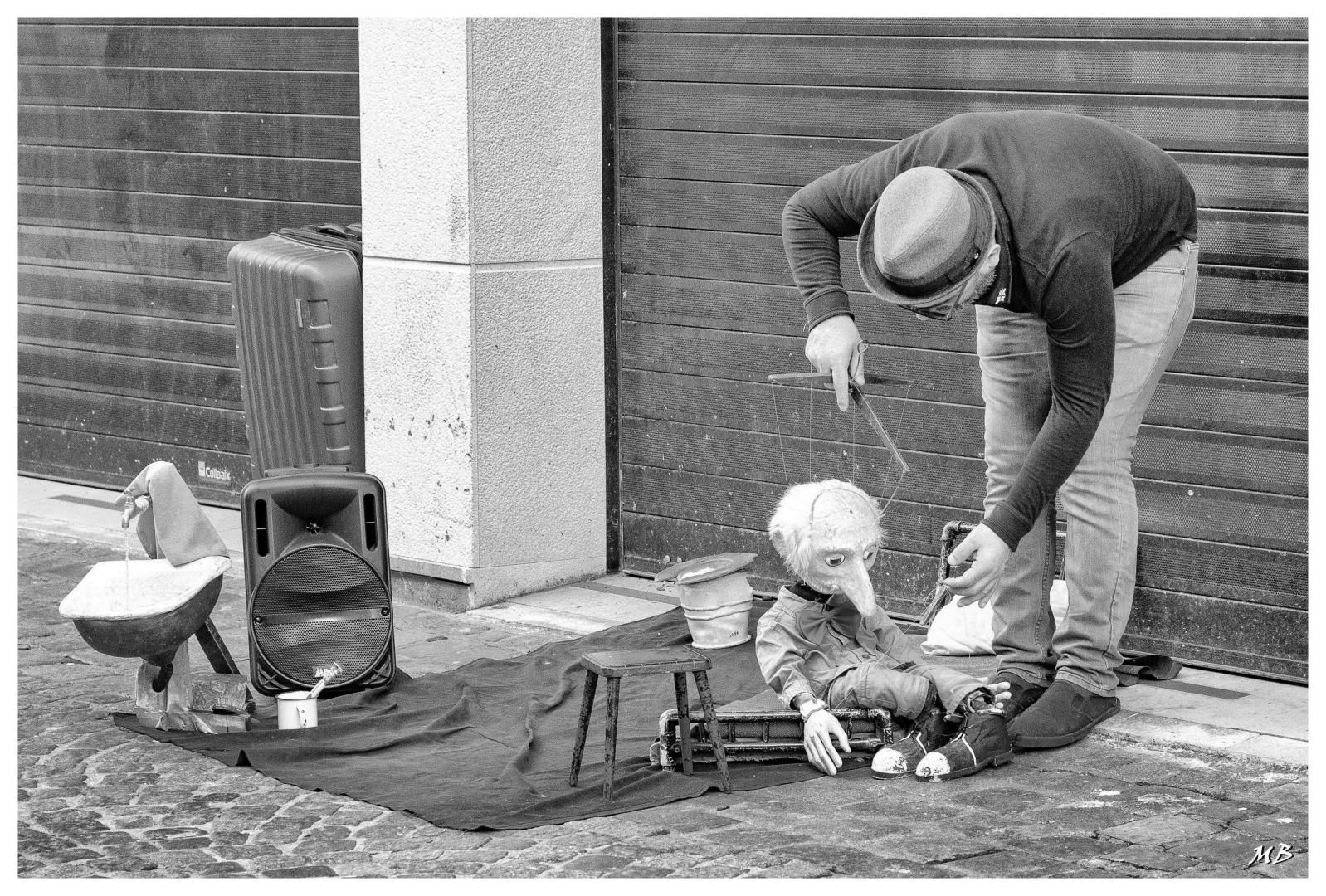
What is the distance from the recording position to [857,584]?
4.78m

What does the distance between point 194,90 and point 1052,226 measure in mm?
5187

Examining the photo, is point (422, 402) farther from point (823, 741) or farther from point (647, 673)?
point (823, 741)

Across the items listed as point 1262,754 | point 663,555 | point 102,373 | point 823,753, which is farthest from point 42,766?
point 102,373

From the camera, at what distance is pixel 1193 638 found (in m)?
5.73

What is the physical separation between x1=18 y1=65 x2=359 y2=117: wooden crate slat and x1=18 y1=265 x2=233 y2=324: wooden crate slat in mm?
812

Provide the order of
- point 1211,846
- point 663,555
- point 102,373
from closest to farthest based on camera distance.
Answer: point 1211,846 < point 663,555 < point 102,373

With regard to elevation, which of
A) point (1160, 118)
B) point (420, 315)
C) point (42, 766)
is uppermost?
point (1160, 118)

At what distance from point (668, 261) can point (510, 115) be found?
81 centimetres

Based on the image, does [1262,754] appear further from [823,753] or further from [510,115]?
[510,115]

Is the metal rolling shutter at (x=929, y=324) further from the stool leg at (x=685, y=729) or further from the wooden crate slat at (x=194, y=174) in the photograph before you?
the stool leg at (x=685, y=729)

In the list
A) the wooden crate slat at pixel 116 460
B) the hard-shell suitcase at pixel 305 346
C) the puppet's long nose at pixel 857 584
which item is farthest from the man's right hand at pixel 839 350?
the wooden crate slat at pixel 116 460

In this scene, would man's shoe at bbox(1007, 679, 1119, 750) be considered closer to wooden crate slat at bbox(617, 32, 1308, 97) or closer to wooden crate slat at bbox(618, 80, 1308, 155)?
wooden crate slat at bbox(618, 80, 1308, 155)

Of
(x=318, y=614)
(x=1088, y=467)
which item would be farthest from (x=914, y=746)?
(x=318, y=614)

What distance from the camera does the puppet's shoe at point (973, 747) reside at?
4.66 metres
